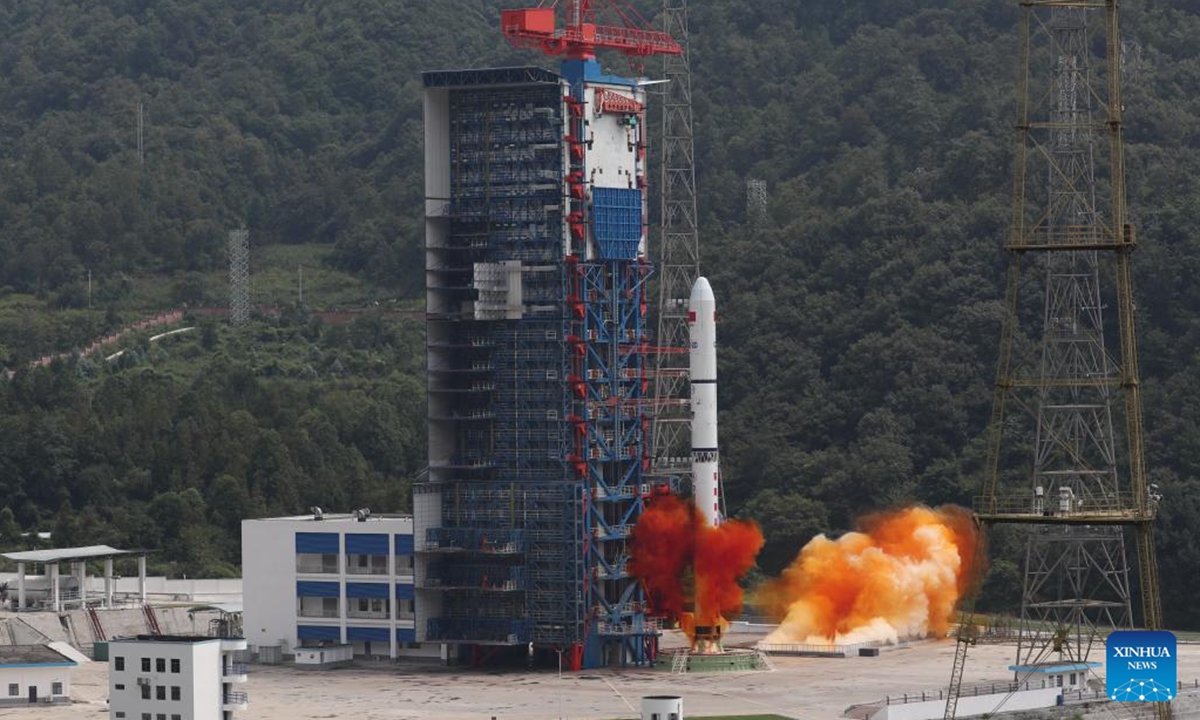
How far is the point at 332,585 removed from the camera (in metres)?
98.2

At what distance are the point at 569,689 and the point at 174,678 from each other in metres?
22.3

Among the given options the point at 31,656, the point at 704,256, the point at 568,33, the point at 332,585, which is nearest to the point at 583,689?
the point at 332,585

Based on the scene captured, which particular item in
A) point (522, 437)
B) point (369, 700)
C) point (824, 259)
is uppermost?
point (824, 259)

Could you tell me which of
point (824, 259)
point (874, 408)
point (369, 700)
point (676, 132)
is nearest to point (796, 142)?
point (676, 132)

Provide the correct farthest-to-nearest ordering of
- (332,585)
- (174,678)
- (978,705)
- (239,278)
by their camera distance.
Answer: (239,278)
(332,585)
(978,705)
(174,678)

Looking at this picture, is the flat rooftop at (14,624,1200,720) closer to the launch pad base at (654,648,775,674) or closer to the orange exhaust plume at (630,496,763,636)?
the launch pad base at (654,648,775,674)

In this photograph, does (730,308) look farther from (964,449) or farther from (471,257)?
(471,257)

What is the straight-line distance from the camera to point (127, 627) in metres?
103

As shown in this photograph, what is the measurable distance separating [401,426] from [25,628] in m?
41.6

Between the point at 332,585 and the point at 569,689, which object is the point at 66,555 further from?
the point at 569,689

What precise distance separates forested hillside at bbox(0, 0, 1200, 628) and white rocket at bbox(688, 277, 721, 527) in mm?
17152

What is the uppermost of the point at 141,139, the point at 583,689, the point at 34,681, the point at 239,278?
the point at 141,139

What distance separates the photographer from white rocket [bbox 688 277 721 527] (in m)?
96.9

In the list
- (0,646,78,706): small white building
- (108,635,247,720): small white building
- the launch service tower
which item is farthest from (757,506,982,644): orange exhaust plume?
(108,635,247,720): small white building
